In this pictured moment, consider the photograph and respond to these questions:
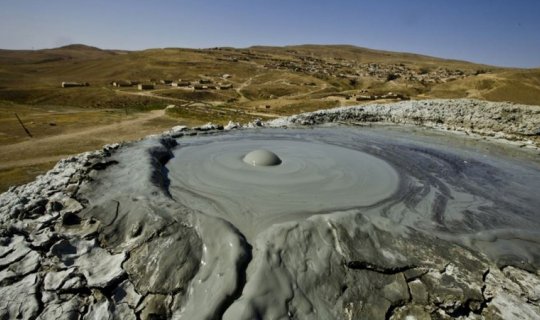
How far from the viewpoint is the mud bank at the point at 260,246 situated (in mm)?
3469

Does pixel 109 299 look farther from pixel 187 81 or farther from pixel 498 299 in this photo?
pixel 187 81

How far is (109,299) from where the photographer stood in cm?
353

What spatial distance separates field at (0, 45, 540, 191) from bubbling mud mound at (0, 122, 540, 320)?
806 cm

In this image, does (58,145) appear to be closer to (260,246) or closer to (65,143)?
(65,143)

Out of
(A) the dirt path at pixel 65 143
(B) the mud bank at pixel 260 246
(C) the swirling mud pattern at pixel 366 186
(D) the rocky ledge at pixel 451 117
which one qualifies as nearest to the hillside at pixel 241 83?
(A) the dirt path at pixel 65 143

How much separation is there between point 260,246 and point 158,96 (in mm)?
35442

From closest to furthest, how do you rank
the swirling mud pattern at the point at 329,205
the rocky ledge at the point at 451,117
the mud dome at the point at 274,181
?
the swirling mud pattern at the point at 329,205
the mud dome at the point at 274,181
the rocky ledge at the point at 451,117

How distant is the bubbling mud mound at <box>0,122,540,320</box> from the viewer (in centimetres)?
347

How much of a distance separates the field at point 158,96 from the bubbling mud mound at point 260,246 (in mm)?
8064

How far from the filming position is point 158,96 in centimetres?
3619

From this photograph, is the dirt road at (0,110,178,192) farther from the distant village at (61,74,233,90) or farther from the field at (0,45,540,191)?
the distant village at (61,74,233,90)

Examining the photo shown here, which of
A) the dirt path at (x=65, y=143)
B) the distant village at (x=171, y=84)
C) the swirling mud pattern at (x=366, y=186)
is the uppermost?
the swirling mud pattern at (x=366, y=186)

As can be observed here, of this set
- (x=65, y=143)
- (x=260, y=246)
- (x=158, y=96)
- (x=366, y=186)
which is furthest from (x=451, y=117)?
(x=158, y=96)

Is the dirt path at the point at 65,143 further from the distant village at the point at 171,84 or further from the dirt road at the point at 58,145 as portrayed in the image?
the distant village at the point at 171,84
